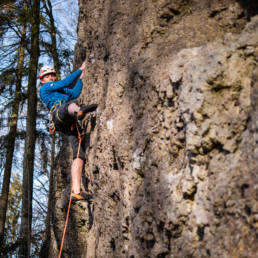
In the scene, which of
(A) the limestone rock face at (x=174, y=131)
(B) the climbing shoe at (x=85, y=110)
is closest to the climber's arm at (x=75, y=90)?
(A) the limestone rock face at (x=174, y=131)

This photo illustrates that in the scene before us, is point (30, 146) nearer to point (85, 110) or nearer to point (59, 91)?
point (59, 91)

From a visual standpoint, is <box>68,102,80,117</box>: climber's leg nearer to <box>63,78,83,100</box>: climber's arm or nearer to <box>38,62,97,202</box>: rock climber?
<box>38,62,97,202</box>: rock climber

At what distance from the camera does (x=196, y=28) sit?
3.75 m

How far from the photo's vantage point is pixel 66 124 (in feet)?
17.1

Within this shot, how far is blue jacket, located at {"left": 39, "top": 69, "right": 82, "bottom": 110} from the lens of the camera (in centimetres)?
532

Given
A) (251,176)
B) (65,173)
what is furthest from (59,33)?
(251,176)

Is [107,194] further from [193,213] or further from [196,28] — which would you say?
[196,28]

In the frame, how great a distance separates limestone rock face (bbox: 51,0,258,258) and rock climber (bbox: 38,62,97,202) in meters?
0.20

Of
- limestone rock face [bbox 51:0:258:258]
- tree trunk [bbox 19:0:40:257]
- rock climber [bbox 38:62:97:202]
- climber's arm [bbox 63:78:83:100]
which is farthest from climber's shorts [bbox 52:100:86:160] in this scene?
A: tree trunk [bbox 19:0:40:257]

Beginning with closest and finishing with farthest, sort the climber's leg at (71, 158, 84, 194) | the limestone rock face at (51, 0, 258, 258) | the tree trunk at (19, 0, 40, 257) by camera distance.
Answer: the limestone rock face at (51, 0, 258, 258) < the climber's leg at (71, 158, 84, 194) < the tree trunk at (19, 0, 40, 257)

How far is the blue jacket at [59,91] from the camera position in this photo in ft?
17.5

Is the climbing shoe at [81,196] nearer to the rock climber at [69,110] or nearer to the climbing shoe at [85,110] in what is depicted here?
the rock climber at [69,110]

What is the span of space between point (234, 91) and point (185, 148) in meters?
0.66

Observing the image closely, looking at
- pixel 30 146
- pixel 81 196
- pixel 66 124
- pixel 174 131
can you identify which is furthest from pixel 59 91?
pixel 30 146
